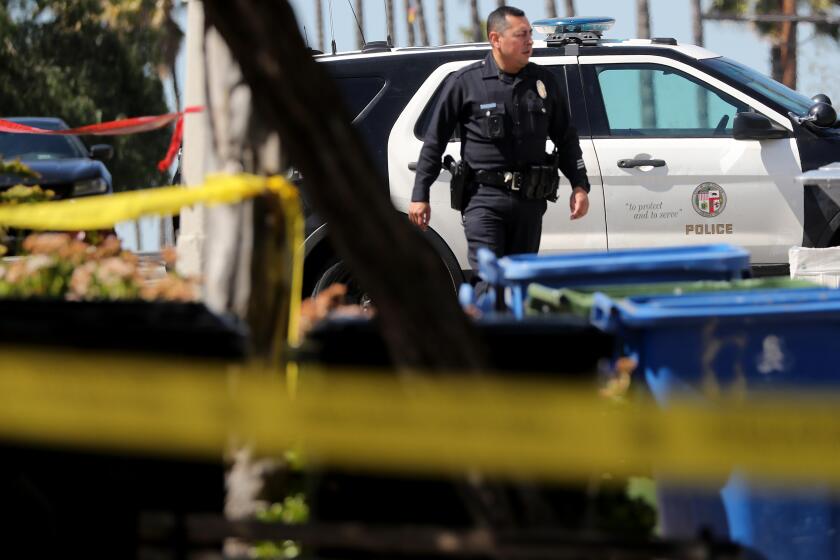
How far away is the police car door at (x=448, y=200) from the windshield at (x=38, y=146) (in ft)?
25.2

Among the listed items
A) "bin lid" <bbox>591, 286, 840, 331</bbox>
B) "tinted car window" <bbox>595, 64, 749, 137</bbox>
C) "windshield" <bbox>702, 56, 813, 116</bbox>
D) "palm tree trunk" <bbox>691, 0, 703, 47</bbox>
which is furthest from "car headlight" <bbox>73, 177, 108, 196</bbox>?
"palm tree trunk" <bbox>691, 0, 703, 47</bbox>

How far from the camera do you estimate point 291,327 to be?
3.93 metres

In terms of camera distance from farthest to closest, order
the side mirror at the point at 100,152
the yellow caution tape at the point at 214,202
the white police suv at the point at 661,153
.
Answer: the side mirror at the point at 100,152 → the white police suv at the point at 661,153 → the yellow caution tape at the point at 214,202

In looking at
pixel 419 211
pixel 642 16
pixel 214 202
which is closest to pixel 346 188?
pixel 214 202

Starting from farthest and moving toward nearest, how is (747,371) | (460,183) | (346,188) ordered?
(460,183)
(747,371)
(346,188)

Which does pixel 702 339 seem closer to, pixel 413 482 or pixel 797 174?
pixel 413 482

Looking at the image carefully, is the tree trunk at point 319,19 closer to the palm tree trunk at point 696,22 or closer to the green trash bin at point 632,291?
the palm tree trunk at point 696,22

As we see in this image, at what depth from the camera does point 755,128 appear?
8.34 metres

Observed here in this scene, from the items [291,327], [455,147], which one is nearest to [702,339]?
[291,327]

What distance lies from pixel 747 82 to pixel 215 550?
5950mm

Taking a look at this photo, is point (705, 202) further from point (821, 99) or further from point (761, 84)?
point (821, 99)

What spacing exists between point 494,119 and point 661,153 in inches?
81.1

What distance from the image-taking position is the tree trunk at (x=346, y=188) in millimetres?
2990

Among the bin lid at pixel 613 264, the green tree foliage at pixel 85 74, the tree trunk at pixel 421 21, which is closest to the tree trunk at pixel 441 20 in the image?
the tree trunk at pixel 421 21
